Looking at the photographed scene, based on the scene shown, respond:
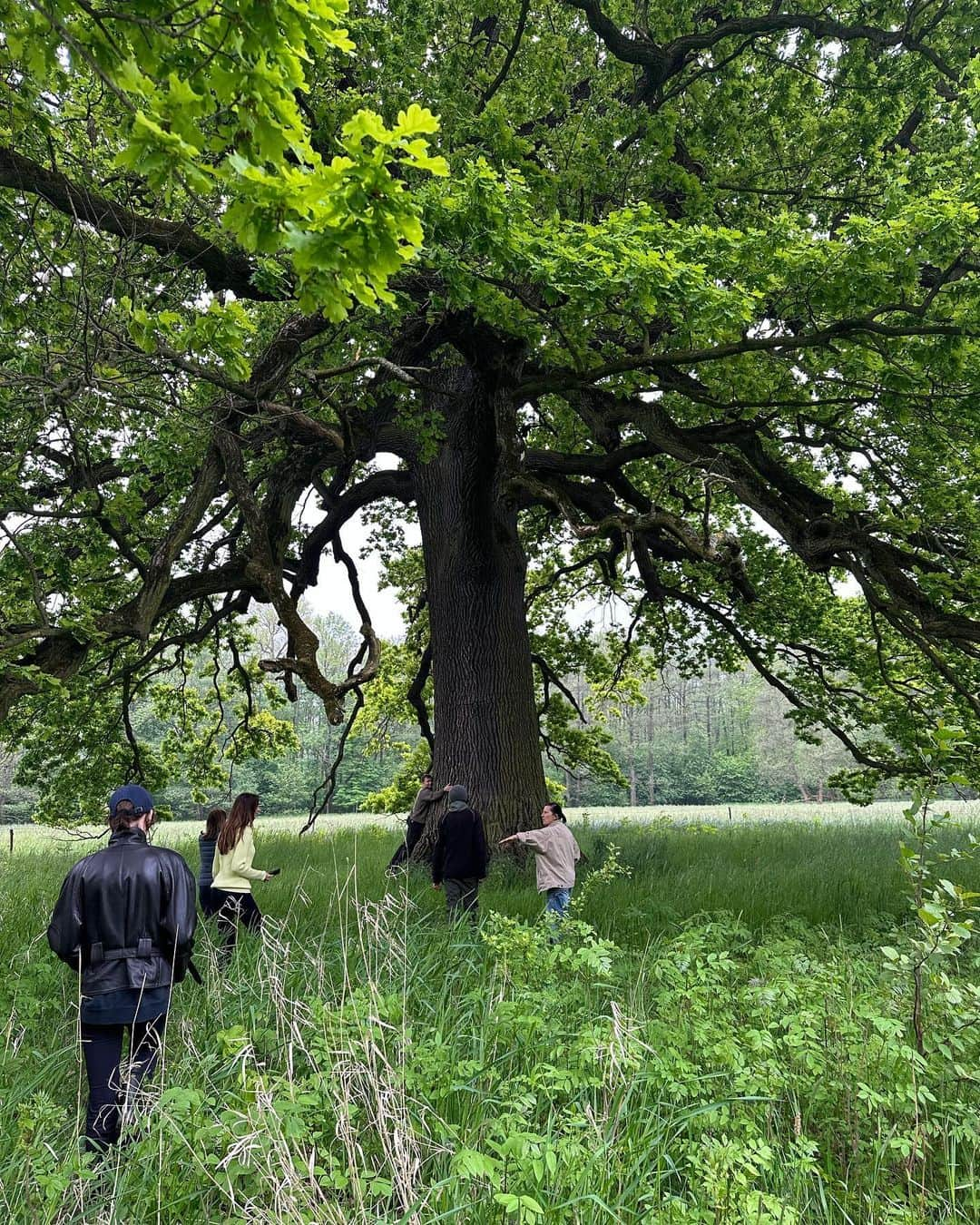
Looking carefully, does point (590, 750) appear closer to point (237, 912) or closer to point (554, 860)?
point (554, 860)

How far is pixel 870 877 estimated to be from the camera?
9586 mm

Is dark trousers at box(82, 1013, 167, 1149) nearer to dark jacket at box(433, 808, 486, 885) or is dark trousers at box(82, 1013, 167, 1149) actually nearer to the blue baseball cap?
the blue baseball cap

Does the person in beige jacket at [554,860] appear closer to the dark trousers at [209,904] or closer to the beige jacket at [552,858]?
the beige jacket at [552,858]

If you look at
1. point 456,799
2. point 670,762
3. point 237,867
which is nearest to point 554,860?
point 456,799

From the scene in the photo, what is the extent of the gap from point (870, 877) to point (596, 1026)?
23.7ft

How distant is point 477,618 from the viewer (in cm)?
1003

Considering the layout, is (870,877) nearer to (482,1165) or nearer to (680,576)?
Result: (680,576)

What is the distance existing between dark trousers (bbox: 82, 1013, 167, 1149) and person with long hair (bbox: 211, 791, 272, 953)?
7.89 ft

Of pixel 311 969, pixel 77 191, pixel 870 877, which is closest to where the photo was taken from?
pixel 311 969

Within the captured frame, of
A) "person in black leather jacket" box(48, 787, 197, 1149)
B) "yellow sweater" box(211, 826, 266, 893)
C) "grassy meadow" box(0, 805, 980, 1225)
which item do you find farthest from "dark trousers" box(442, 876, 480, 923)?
"person in black leather jacket" box(48, 787, 197, 1149)

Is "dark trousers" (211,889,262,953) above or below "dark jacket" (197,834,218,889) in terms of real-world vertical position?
below

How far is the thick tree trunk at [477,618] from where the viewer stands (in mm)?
9539

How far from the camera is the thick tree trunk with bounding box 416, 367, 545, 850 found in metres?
9.54

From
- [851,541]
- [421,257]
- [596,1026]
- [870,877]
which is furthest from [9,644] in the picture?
[870,877]
